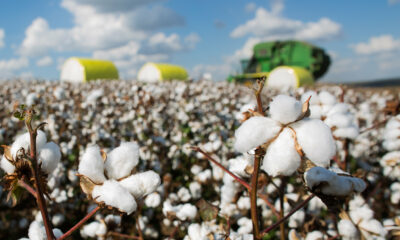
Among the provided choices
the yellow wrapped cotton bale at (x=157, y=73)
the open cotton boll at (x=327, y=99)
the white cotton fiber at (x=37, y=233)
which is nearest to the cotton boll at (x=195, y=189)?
Result: the open cotton boll at (x=327, y=99)

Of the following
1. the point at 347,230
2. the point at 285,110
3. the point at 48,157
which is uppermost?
the point at 285,110

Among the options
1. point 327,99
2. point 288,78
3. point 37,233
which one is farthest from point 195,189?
point 288,78

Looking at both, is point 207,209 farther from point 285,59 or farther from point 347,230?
point 285,59

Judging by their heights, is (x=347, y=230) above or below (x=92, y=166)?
below

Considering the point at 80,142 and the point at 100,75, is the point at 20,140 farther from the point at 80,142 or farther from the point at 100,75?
the point at 100,75

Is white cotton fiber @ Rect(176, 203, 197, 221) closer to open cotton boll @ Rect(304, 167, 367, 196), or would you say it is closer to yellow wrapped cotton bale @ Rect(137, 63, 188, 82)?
open cotton boll @ Rect(304, 167, 367, 196)

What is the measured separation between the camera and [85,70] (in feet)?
52.6

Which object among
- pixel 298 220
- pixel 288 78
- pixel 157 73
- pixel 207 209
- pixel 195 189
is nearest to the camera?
pixel 207 209

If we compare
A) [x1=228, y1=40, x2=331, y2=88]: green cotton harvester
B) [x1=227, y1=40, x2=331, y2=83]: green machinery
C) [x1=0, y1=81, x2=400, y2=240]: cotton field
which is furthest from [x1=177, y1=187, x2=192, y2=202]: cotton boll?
[x1=227, y1=40, x2=331, y2=83]: green machinery

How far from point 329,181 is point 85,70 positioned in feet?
54.6

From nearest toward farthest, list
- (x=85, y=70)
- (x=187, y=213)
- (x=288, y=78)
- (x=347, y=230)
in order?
(x=347, y=230)
(x=187, y=213)
(x=288, y=78)
(x=85, y=70)

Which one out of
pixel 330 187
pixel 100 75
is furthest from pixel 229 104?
pixel 100 75

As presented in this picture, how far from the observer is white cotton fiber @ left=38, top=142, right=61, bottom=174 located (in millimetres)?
927

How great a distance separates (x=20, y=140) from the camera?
37.0 inches
